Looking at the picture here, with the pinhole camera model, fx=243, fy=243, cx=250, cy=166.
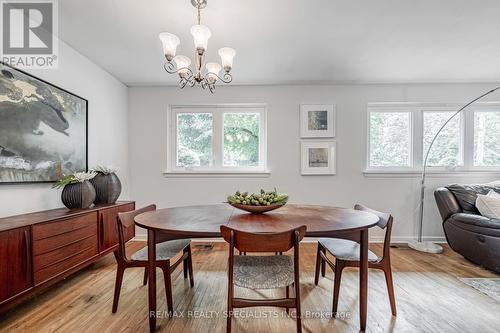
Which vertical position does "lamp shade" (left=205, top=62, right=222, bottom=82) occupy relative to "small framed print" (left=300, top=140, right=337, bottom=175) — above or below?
above

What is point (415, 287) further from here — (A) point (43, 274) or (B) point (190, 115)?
(B) point (190, 115)

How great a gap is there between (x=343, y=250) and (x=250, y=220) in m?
0.77

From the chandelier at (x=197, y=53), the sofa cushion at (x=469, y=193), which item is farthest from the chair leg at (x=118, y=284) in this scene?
the sofa cushion at (x=469, y=193)

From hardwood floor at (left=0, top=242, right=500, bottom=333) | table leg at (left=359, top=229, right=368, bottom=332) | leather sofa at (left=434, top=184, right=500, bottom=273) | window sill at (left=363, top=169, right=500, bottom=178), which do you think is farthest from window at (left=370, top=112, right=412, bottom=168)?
table leg at (left=359, top=229, right=368, bottom=332)

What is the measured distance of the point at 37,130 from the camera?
2.12 m

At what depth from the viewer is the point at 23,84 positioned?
6.51 feet

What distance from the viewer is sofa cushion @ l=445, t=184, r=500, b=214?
288cm

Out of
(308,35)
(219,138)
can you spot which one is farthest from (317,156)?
(308,35)

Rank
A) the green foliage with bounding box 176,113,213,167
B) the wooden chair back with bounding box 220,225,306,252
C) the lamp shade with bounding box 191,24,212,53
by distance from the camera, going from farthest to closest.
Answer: the green foliage with bounding box 176,113,213,167
the lamp shade with bounding box 191,24,212,53
the wooden chair back with bounding box 220,225,306,252

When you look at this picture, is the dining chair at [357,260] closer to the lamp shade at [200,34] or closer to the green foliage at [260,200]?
the green foliage at [260,200]

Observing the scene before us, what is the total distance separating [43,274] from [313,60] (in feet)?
10.5

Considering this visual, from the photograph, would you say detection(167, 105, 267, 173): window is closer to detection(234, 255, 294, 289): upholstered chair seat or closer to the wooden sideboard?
the wooden sideboard

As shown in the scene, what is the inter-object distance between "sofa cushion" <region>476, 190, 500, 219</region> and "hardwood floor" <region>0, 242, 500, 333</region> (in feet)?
1.93

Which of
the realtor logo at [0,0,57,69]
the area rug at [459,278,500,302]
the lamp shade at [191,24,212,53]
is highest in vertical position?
the realtor logo at [0,0,57,69]
